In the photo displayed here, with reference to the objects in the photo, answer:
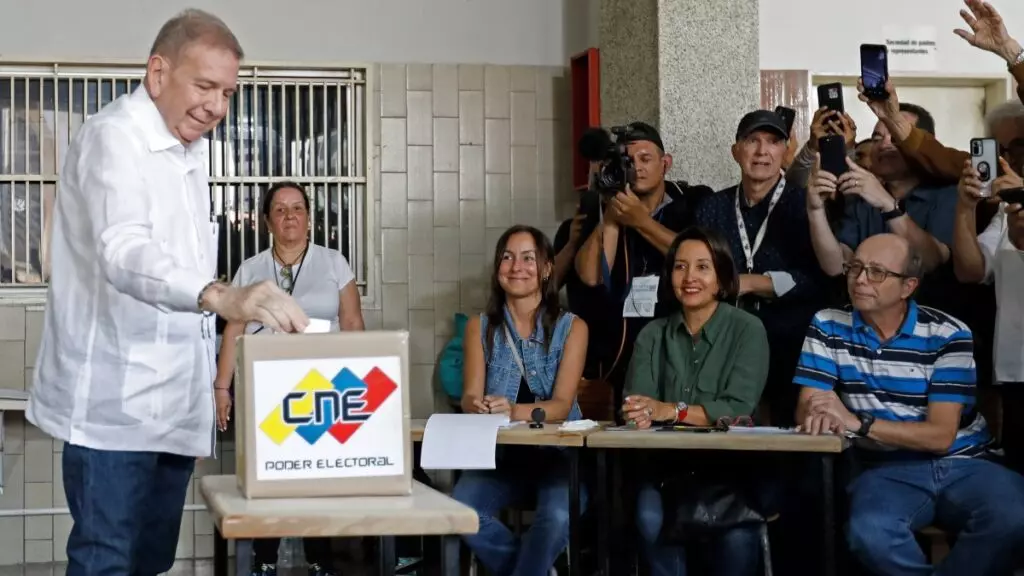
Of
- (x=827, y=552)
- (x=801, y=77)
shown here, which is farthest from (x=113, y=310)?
(x=801, y=77)

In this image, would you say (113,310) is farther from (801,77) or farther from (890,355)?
(801,77)

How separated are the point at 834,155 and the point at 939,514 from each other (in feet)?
3.99

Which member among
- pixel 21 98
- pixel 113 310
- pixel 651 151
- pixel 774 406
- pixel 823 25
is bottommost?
pixel 774 406

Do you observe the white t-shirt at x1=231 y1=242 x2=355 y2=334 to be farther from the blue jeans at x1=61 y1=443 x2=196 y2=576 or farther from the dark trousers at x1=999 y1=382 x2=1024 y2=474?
the blue jeans at x1=61 y1=443 x2=196 y2=576

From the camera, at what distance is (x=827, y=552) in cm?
365

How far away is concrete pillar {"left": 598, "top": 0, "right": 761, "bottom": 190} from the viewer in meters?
5.41

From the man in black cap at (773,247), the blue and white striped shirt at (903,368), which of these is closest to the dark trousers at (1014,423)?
the blue and white striped shirt at (903,368)

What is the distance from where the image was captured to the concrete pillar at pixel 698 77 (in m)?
5.41

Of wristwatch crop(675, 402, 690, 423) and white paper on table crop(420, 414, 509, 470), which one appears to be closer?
white paper on table crop(420, 414, 509, 470)

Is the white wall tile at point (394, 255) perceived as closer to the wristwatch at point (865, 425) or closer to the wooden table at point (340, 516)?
the wristwatch at point (865, 425)

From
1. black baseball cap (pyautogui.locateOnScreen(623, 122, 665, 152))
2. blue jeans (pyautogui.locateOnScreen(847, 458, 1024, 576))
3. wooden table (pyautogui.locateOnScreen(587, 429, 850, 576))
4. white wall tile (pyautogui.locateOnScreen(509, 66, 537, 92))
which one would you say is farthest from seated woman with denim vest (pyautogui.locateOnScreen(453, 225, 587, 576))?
white wall tile (pyautogui.locateOnScreen(509, 66, 537, 92))

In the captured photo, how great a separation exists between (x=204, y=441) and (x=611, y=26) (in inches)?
141

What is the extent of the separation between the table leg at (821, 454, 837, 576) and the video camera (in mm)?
1417

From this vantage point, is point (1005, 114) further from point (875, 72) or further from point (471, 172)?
point (471, 172)
